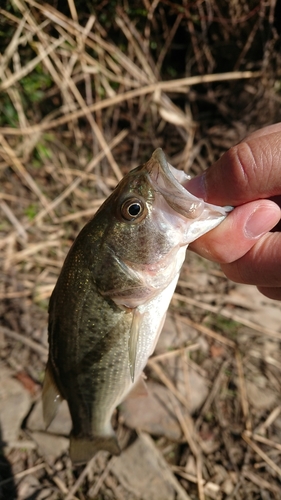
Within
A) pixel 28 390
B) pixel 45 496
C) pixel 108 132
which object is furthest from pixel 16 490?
pixel 108 132

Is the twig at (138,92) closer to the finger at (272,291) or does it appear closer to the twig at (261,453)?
the finger at (272,291)

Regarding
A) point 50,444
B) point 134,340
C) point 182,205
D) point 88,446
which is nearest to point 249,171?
point 182,205

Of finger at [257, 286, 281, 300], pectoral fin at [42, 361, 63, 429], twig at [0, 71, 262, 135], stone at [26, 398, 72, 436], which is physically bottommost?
stone at [26, 398, 72, 436]

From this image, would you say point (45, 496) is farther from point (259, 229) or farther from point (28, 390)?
point (259, 229)

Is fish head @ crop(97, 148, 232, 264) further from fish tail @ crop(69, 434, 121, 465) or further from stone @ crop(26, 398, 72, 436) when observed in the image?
stone @ crop(26, 398, 72, 436)

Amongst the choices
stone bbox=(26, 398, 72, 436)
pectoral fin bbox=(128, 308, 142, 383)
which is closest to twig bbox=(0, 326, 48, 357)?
stone bbox=(26, 398, 72, 436)
